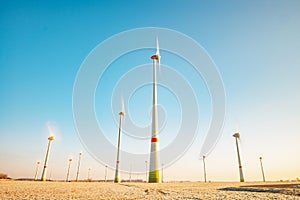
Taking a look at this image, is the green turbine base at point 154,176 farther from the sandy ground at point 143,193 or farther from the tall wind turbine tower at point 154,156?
the sandy ground at point 143,193

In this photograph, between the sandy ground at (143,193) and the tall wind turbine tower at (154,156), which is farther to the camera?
the tall wind turbine tower at (154,156)

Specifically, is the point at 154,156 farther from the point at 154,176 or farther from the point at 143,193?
the point at 143,193

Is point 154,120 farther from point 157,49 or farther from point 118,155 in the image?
point 118,155

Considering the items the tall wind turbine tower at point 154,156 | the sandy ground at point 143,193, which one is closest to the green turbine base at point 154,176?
the tall wind turbine tower at point 154,156

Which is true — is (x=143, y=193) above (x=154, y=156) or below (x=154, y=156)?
below

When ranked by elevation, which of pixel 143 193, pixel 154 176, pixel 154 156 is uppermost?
pixel 154 156


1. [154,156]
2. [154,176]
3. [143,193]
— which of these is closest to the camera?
[143,193]

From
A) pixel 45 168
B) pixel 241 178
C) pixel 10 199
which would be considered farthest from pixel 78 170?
pixel 10 199

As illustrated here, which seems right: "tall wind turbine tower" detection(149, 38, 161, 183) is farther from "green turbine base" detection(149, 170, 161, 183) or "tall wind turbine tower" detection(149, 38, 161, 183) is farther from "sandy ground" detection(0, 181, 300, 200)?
"sandy ground" detection(0, 181, 300, 200)

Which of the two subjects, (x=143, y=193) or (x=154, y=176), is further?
(x=154, y=176)

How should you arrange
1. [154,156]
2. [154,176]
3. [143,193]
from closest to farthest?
[143,193] → [154,176] → [154,156]

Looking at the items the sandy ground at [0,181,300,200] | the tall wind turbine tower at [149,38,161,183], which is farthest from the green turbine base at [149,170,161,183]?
the sandy ground at [0,181,300,200]

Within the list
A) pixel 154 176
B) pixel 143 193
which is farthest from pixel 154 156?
pixel 143 193

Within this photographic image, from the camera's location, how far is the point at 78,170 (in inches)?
2913
